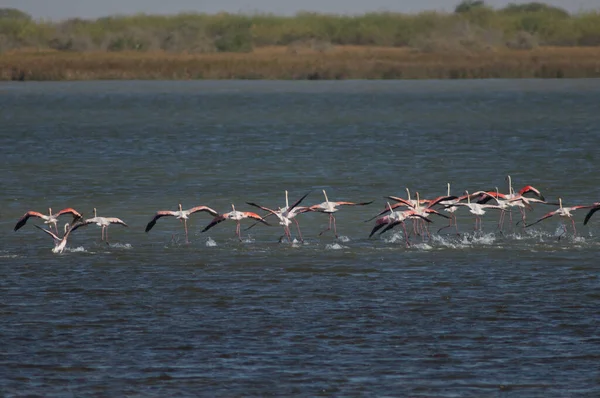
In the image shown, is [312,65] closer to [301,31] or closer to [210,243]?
[301,31]

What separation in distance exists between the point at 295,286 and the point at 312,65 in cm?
9362

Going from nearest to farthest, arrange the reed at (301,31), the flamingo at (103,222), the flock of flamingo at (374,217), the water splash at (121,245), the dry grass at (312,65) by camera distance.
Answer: the flock of flamingo at (374,217) < the flamingo at (103,222) < the water splash at (121,245) < the dry grass at (312,65) < the reed at (301,31)

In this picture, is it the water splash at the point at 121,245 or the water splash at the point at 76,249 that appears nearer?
the water splash at the point at 76,249

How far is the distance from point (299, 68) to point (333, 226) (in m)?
86.8

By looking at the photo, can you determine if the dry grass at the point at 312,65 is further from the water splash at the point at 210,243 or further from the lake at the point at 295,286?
the water splash at the point at 210,243

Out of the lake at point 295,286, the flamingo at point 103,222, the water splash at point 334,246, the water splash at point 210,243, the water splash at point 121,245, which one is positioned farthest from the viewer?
the water splash at point 210,243

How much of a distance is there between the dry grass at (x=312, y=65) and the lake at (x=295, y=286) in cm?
6039

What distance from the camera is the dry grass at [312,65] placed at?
107 metres

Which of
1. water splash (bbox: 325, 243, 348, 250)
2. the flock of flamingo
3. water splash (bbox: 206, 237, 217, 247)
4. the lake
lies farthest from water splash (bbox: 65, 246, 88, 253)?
water splash (bbox: 325, 243, 348, 250)

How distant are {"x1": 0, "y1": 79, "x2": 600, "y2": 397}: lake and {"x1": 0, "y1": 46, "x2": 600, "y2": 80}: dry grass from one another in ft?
198

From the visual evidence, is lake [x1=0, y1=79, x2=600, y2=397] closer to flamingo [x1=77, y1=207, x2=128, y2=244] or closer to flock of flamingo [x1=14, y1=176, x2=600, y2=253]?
flamingo [x1=77, y1=207, x2=128, y2=244]

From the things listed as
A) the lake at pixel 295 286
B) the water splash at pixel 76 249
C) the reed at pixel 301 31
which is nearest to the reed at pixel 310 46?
the reed at pixel 301 31

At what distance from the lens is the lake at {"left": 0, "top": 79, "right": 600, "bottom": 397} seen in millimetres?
15539

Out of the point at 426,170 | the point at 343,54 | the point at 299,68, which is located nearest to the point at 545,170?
the point at 426,170
